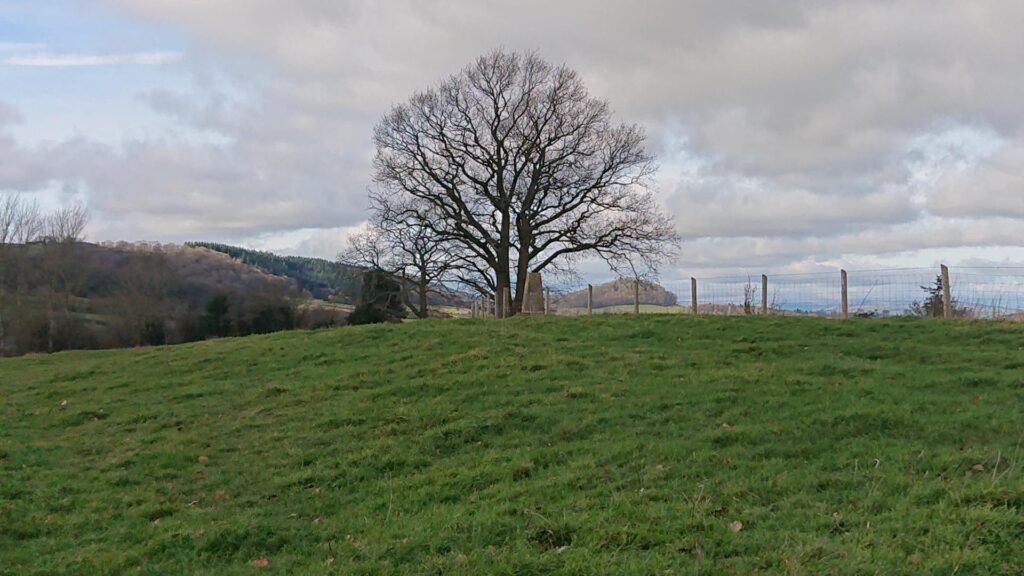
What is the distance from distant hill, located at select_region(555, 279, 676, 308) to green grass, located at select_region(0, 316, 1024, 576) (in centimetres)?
1130

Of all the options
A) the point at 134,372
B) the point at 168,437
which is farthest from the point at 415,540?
the point at 134,372

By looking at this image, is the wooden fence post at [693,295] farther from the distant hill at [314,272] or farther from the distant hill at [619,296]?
the distant hill at [314,272]

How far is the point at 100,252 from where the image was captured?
55031 mm

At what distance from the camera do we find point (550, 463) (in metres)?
8.05

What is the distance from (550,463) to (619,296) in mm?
22060

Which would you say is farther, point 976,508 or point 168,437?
point 168,437

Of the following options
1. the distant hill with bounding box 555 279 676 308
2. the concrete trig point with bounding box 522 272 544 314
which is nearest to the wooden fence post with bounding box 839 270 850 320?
the distant hill with bounding box 555 279 676 308

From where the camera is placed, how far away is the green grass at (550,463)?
532 centimetres

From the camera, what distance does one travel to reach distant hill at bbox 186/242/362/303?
141 ft

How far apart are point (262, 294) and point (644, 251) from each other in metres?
30.7

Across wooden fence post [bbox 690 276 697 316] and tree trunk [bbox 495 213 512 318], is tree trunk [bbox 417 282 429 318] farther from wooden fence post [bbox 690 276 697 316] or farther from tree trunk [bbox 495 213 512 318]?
wooden fence post [bbox 690 276 697 316]

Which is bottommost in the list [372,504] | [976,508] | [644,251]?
[372,504]

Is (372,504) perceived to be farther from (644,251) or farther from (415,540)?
(644,251)

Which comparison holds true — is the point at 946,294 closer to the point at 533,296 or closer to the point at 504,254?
the point at 533,296
